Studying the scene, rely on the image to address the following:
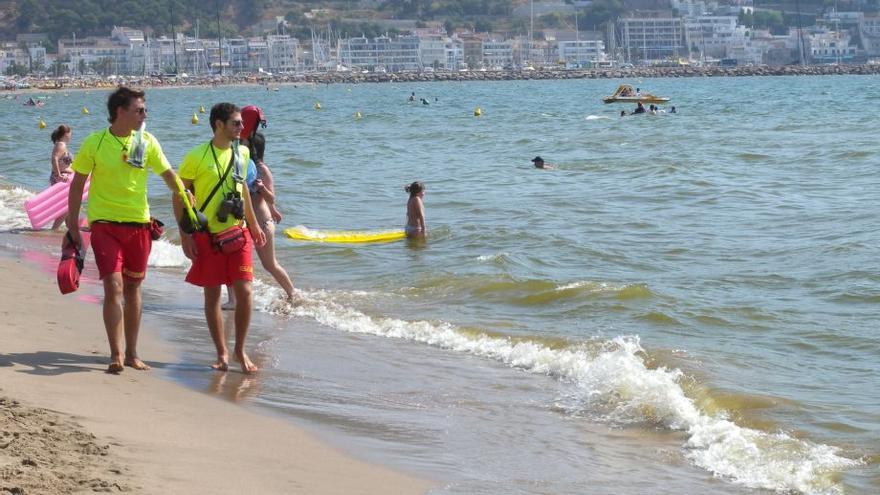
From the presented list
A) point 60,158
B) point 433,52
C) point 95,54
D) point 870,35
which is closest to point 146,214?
point 60,158

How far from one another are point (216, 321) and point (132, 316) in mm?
483

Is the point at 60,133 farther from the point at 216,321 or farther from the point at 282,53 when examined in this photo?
the point at 282,53

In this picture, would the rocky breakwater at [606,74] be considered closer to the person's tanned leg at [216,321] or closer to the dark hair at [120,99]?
the person's tanned leg at [216,321]

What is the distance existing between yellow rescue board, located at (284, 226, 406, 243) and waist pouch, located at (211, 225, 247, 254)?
22.4 ft

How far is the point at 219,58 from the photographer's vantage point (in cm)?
17688

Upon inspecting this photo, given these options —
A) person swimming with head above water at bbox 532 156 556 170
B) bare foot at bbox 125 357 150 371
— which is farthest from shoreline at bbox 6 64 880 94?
bare foot at bbox 125 357 150 371

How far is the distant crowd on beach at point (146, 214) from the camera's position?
253 inches

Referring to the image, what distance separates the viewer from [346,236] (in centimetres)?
1384

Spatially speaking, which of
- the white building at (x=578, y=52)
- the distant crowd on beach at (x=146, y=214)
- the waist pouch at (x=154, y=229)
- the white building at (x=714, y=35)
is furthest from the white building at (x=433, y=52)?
the waist pouch at (x=154, y=229)

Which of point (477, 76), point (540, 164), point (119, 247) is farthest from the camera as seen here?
point (477, 76)

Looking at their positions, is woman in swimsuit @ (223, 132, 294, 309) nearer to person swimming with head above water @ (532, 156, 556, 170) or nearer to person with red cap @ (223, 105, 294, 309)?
person with red cap @ (223, 105, 294, 309)

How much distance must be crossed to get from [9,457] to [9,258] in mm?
7215

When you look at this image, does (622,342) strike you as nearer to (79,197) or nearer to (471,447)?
(471,447)

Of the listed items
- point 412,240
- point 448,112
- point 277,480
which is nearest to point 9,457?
point 277,480
